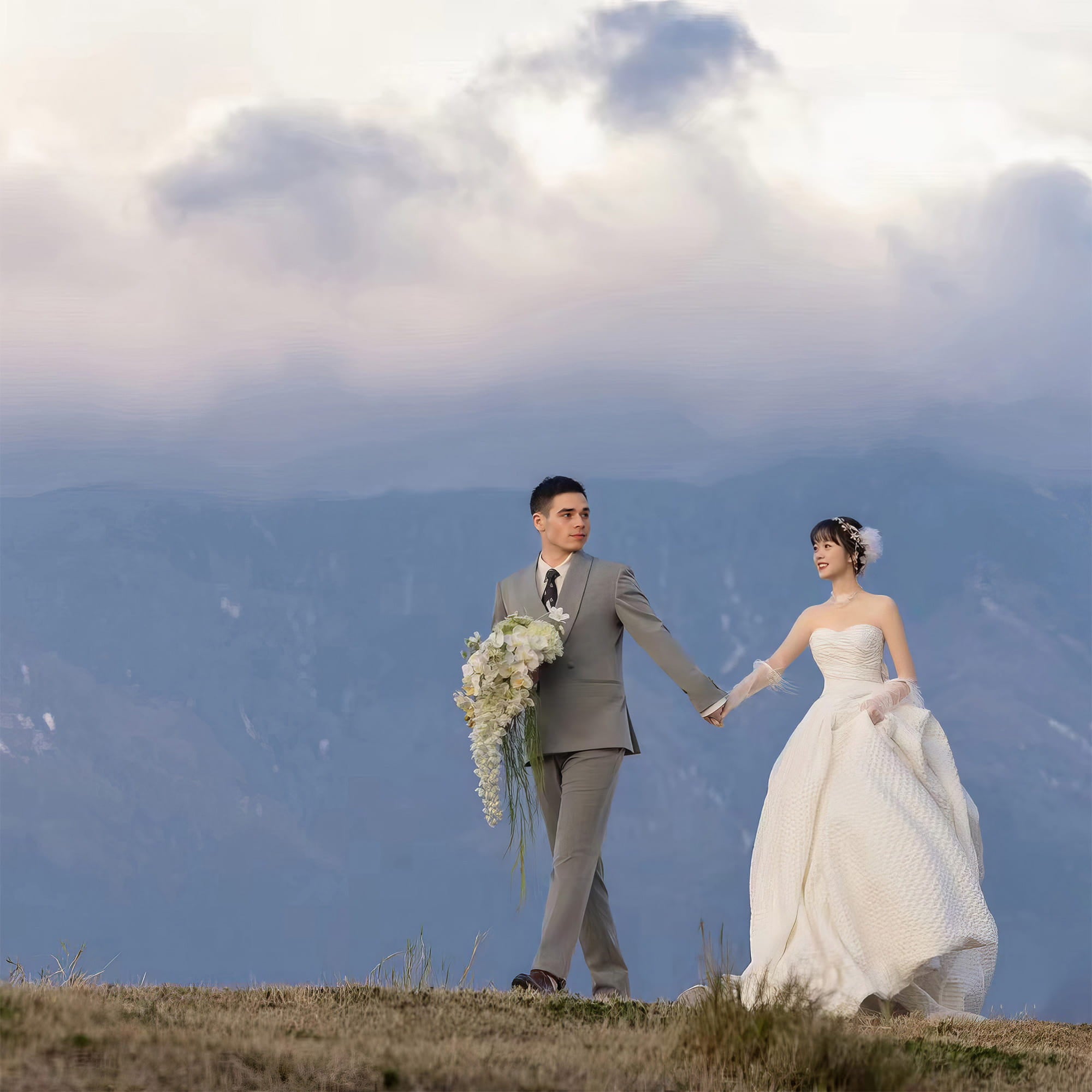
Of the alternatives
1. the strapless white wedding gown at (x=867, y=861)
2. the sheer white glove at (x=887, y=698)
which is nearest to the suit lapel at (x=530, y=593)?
the strapless white wedding gown at (x=867, y=861)

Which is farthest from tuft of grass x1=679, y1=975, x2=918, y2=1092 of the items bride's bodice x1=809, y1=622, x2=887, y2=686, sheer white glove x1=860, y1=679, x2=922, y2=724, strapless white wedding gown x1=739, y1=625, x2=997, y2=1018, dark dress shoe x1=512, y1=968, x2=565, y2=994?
bride's bodice x1=809, y1=622, x2=887, y2=686

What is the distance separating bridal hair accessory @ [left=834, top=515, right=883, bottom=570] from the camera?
997cm

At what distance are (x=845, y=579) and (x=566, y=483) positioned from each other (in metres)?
2.20

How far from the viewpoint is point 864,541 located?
9.99 meters

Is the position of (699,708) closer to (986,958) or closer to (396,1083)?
(986,958)

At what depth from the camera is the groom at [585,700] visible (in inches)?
339

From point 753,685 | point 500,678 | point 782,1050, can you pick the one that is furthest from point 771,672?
point 782,1050

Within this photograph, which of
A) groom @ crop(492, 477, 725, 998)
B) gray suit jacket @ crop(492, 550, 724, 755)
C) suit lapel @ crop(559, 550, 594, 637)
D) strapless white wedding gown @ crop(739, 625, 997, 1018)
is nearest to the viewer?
groom @ crop(492, 477, 725, 998)

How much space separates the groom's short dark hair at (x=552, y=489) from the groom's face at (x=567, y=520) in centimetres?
2

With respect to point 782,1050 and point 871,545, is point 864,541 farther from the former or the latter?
point 782,1050

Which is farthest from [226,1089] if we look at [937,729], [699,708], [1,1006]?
[937,729]

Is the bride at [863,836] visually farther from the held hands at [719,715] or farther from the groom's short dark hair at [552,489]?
the groom's short dark hair at [552,489]

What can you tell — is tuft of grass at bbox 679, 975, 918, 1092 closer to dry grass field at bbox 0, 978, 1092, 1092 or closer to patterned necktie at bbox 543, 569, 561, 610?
dry grass field at bbox 0, 978, 1092, 1092

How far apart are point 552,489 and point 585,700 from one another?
4.09 feet
